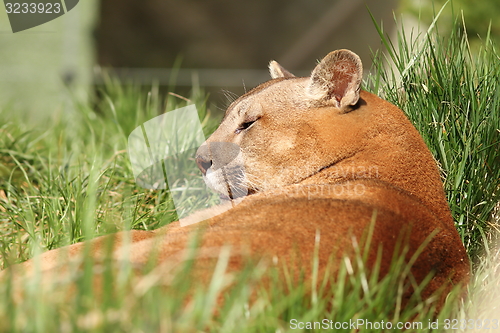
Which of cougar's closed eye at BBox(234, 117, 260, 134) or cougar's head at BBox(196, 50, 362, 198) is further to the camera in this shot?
cougar's closed eye at BBox(234, 117, 260, 134)

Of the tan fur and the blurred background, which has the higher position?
the tan fur

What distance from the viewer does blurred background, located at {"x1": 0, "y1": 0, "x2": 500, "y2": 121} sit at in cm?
732

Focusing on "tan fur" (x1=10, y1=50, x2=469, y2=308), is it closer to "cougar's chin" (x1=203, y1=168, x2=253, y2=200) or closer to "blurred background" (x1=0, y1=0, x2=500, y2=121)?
"cougar's chin" (x1=203, y1=168, x2=253, y2=200)

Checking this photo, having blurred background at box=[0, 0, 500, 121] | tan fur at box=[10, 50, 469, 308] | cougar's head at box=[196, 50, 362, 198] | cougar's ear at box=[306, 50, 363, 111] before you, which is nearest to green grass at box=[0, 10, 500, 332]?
tan fur at box=[10, 50, 469, 308]

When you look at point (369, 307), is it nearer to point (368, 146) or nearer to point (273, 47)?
point (368, 146)

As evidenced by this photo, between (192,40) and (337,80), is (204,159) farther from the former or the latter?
(192,40)

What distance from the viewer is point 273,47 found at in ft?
33.2

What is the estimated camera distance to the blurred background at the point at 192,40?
732cm

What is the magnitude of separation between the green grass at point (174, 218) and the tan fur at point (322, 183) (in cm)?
14

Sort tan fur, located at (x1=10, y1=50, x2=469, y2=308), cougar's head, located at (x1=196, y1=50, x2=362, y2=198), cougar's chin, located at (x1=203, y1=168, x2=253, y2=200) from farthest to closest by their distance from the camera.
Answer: cougar's chin, located at (x1=203, y1=168, x2=253, y2=200) < cougar's head, located at (x1=196, y1=50, x2=362, y2=198) < tan fur, located at (x1=10, y1=50, x2=469, y2=308)

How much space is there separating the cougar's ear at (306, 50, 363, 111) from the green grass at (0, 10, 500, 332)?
25.6 inches

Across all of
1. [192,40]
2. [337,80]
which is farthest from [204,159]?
[192,40]

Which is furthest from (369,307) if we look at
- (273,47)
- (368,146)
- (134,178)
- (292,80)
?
(273,47)

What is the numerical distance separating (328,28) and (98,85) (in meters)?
4.55
